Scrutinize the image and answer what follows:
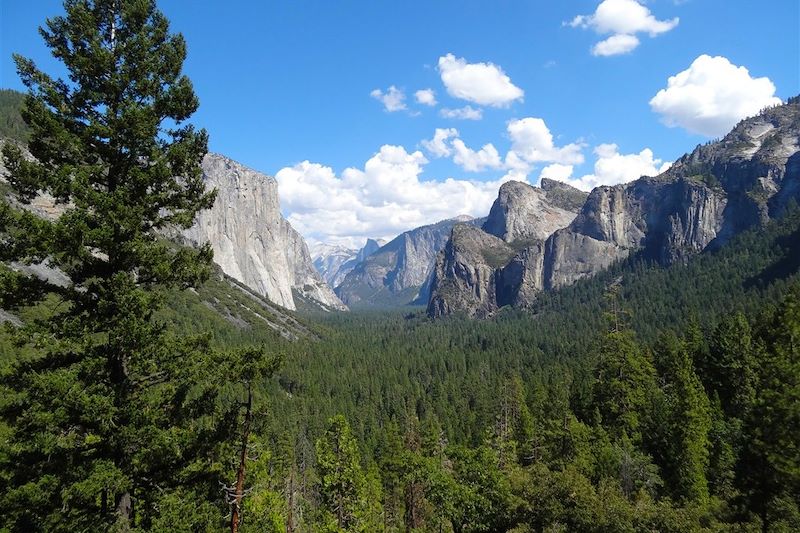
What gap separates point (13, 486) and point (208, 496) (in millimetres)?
4202

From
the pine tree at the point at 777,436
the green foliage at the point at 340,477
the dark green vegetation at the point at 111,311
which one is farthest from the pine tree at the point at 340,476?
the pine tree at the point at 777,436

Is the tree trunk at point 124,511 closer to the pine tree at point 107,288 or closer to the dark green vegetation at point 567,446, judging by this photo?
the pine tree at point 107,288

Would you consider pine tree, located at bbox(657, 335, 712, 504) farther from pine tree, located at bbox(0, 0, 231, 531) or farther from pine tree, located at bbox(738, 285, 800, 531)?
pine tree, located at bbox(0, 0, 231, 531)

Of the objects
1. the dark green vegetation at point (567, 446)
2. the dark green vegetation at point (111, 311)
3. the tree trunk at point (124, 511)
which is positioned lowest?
the dark green vegetation at point (567, 446)

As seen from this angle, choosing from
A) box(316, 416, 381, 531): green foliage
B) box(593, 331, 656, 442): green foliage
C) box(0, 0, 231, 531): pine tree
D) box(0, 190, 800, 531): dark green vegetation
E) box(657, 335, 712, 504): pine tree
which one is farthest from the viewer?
box(593, 331, 656, 442): green foliage

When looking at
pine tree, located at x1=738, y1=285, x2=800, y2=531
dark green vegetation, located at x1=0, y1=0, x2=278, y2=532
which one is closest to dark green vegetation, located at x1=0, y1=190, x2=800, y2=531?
pine tree, located at x1=738, y1=285, x2=800, y2=531

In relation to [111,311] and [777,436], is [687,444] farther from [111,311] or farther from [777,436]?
[111,311]

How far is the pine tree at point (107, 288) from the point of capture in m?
10.4

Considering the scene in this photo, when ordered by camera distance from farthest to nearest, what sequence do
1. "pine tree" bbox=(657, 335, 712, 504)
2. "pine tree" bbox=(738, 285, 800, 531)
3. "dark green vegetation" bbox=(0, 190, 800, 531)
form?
"pine tree" bbox=(657, 335, 712, 504), "dark green vegetation" bbox=(0, 190, 800, 531), "pine tree" bbox=(738, 285, 800, 531)

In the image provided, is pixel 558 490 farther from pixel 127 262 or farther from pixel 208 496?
pixel 127 262

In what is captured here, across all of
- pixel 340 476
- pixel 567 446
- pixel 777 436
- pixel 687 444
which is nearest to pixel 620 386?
pixel 567 446

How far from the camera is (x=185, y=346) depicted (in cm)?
1230

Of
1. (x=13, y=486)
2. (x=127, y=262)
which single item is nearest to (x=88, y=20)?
(x=127, y=262)

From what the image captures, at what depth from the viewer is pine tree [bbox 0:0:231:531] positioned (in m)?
10.4
